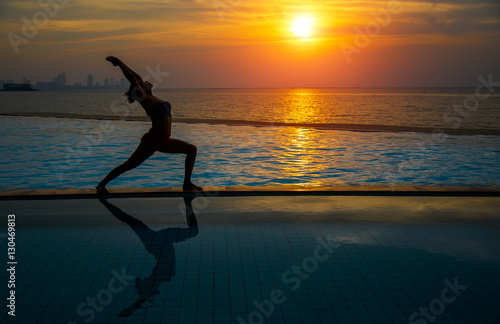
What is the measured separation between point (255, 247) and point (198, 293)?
3.84 feet

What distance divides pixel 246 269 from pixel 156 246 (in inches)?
46.2

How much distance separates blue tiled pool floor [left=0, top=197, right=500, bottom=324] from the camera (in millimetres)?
3617

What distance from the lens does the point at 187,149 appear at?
7148 mm

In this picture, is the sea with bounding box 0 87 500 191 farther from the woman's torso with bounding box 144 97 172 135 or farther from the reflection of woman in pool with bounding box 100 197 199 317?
the reflection of woman in pool with bounding box 100 197 199 317

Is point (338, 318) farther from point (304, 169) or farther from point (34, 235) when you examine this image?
point (304, 169)

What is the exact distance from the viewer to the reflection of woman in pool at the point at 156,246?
3893 millimetres

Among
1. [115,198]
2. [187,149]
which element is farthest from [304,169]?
[115,198]

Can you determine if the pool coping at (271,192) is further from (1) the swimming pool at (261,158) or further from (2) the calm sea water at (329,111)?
(2) the calm sea water at (329,111)

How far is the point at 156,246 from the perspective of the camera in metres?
5.02

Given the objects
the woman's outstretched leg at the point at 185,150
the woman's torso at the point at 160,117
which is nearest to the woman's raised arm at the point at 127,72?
the woman's torso at the point at 160,117

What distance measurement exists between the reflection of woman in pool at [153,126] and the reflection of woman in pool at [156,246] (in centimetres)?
73

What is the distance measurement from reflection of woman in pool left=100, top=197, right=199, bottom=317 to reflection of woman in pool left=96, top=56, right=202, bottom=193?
731 mm

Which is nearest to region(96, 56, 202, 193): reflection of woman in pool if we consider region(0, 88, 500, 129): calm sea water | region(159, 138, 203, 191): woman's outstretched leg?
region(159, 138, 203, 191): woman's outstretched leg

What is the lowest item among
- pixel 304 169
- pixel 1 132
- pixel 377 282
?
pixel 1 132
